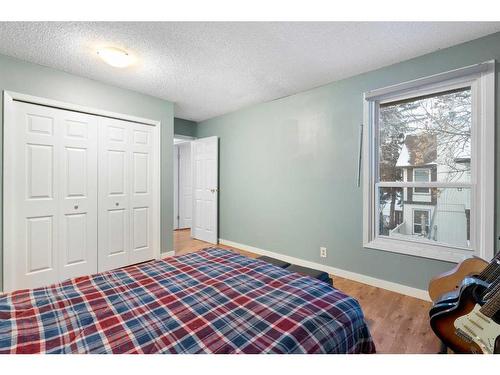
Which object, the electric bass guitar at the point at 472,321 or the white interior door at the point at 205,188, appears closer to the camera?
the electric bass guitar at the point at 472,321

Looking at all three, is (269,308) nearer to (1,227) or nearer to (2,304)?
(2,304)

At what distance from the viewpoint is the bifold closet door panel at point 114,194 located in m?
2.92

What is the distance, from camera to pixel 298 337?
921 millimetres

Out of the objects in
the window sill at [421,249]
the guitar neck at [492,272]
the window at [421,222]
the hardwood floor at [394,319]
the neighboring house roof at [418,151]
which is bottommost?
the hardwood floor at [394,319]

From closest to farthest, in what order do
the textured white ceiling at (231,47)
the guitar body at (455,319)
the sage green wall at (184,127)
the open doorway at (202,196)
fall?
the guitar body at (455,319)
the textured white ceiling at (231,47)
the open doorway at (202,196)
the sage green wall at (184,127)

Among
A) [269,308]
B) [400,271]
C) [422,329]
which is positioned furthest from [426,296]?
[269,308]

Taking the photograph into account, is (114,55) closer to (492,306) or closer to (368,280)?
(492,306)

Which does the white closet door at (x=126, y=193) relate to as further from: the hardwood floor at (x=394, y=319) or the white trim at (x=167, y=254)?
the hardwood floor at (x=394, y=319)

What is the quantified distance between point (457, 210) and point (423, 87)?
1.22 m

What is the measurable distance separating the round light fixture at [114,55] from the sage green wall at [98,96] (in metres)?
0.73

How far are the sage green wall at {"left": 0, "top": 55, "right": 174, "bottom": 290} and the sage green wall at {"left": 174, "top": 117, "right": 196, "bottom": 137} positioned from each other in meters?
1.00

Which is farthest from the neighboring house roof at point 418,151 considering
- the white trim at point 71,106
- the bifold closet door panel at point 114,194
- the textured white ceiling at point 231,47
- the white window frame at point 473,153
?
the bifold closet door panel at point 114,194

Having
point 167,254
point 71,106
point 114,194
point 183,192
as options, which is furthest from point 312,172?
point 183,192

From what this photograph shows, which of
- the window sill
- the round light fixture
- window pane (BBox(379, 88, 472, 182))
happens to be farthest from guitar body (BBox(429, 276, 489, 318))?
the round light fixture
